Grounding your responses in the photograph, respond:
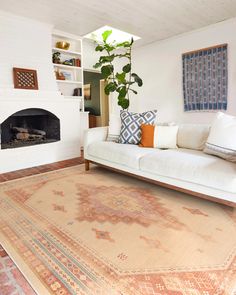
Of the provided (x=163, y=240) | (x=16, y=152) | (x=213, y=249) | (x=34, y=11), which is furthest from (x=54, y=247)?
(x=34, y=11)

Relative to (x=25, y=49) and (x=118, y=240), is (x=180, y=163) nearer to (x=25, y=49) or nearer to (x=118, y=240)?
(x=118, y=240)

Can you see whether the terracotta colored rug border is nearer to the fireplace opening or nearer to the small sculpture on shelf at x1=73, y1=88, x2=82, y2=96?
the fireplace opening

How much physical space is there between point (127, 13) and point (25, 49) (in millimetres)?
1791

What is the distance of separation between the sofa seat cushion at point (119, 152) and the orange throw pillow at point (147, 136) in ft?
0.40

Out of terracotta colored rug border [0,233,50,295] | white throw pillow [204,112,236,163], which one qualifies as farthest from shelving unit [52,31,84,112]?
terracotta colored rug border [0,233,50,295]

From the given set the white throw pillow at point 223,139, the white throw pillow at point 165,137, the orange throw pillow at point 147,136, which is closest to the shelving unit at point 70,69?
the orange throw pillow at point 147,136

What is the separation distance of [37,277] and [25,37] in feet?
12.2

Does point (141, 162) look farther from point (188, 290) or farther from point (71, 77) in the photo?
point (71, 77)

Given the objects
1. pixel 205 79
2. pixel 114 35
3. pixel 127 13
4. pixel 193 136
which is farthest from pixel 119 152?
pixel 114 35

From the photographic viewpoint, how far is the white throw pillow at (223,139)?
2.15 meters

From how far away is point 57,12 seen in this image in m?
3.53

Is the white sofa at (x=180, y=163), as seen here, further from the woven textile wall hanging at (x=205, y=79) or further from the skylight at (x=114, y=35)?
the skylight at (x=114, y=35)

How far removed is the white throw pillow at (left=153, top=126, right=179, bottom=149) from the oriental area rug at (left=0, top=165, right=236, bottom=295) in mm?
615

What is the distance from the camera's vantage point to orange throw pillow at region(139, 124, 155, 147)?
2939mm
